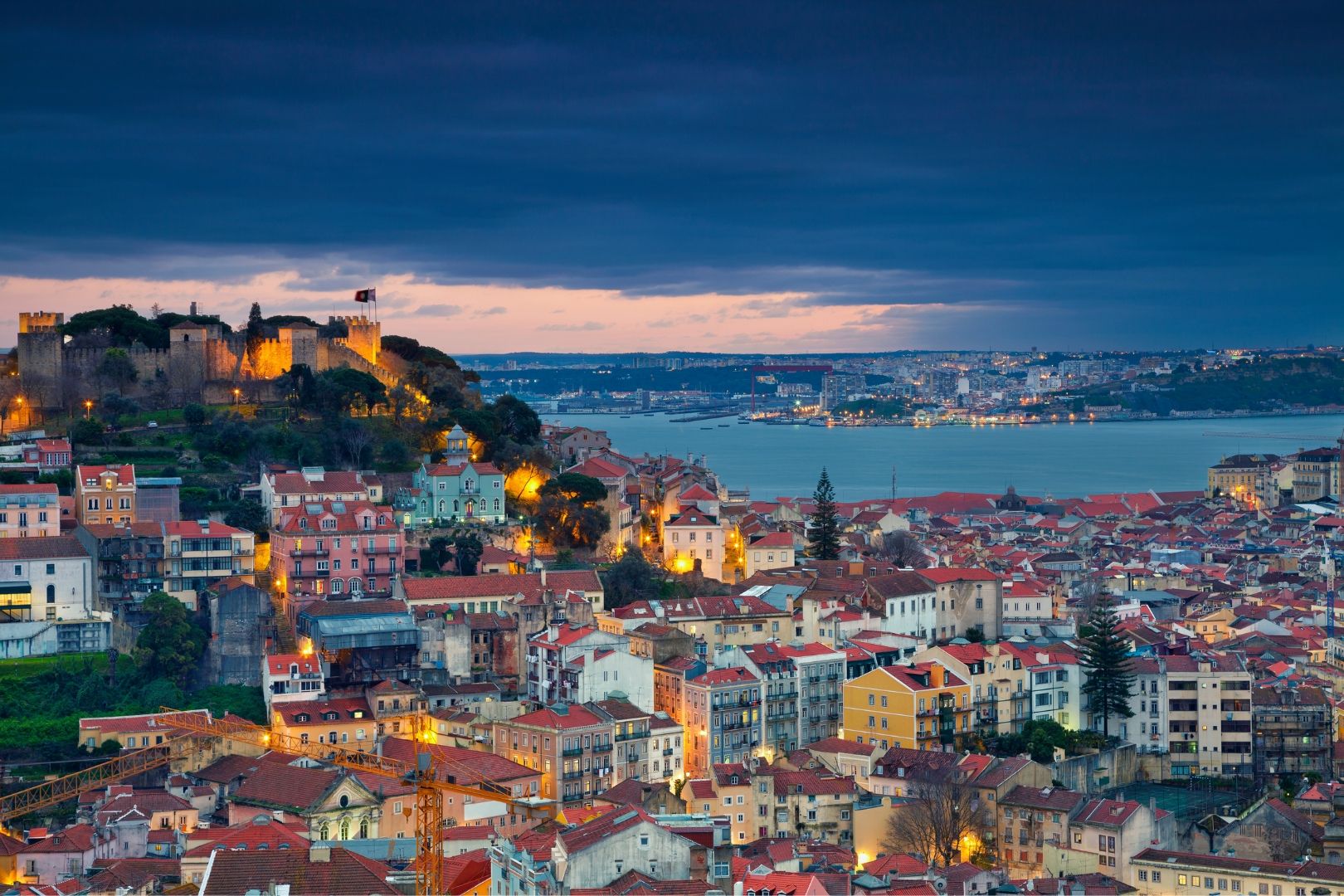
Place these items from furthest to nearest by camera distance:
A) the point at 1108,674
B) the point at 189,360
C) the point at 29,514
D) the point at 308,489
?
the point at 189,360, the point at 308,489, the point at 29,514, the point at 1108,674

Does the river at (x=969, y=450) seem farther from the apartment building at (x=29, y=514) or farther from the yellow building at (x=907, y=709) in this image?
the yellow building at (x=907, y=709)

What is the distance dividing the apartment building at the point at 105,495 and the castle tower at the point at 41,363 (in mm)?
8170

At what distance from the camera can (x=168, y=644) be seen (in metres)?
31.8

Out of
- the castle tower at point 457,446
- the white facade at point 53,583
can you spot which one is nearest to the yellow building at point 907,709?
the castle tower at point 457,446

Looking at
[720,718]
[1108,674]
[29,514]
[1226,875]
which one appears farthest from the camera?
[29,514]

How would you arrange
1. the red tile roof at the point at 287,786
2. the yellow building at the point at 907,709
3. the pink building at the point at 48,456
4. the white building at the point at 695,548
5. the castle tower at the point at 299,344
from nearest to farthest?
the red tile roof at the point at 287,786 → the yellow building at the point at 907,709 → the pink building at the point at 48,456 → the white building at the point at 695,548 → the castle tower at the point at 299,344

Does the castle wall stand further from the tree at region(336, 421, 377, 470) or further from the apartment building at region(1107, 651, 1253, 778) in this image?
the apartment building at region(1107, 651, 1253, 778)

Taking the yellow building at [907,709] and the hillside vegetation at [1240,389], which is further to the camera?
the hillside vegetation at [1240,389]

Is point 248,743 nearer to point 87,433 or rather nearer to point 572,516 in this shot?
point 572,516

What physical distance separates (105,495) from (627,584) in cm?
1024

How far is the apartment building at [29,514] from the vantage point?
34906 millimetres

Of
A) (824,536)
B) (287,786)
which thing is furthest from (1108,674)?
(287,786)

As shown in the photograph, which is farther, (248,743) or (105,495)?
(105,495)

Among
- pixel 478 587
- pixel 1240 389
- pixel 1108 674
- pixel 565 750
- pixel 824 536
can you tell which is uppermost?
pixel 1240 389
